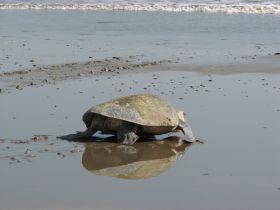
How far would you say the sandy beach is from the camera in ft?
19.0

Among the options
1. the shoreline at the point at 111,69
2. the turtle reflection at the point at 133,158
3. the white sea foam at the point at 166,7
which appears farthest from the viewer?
the white sea foam at the point at 166,7

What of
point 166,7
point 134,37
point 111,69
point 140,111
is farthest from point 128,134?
point 166,7

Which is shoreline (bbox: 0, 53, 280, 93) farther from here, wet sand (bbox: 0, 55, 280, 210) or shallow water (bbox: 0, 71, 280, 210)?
shallow water (bbox: 0, 71, 280, 210)

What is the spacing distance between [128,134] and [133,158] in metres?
0.61

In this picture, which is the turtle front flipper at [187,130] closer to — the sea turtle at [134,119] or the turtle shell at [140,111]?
the sea turtle at [134,119]

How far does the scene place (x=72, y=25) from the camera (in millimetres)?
22391

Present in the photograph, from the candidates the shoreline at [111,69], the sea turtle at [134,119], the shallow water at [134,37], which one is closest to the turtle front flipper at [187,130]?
the sea turtle at [134,119]

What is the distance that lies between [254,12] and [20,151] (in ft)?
74.6

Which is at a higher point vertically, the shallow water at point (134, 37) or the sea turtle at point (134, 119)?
the sea turtle at point (134, 119)

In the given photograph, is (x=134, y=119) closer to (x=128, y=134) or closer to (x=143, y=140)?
(x=128, y=134)

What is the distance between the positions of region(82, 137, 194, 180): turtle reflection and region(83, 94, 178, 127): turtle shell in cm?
29

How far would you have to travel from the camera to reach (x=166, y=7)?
98.8ft

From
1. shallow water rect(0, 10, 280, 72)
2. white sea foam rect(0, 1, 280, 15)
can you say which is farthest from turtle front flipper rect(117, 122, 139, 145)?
white sea foam rect(0, 1, 280, 15)

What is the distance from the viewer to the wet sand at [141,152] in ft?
18.7
